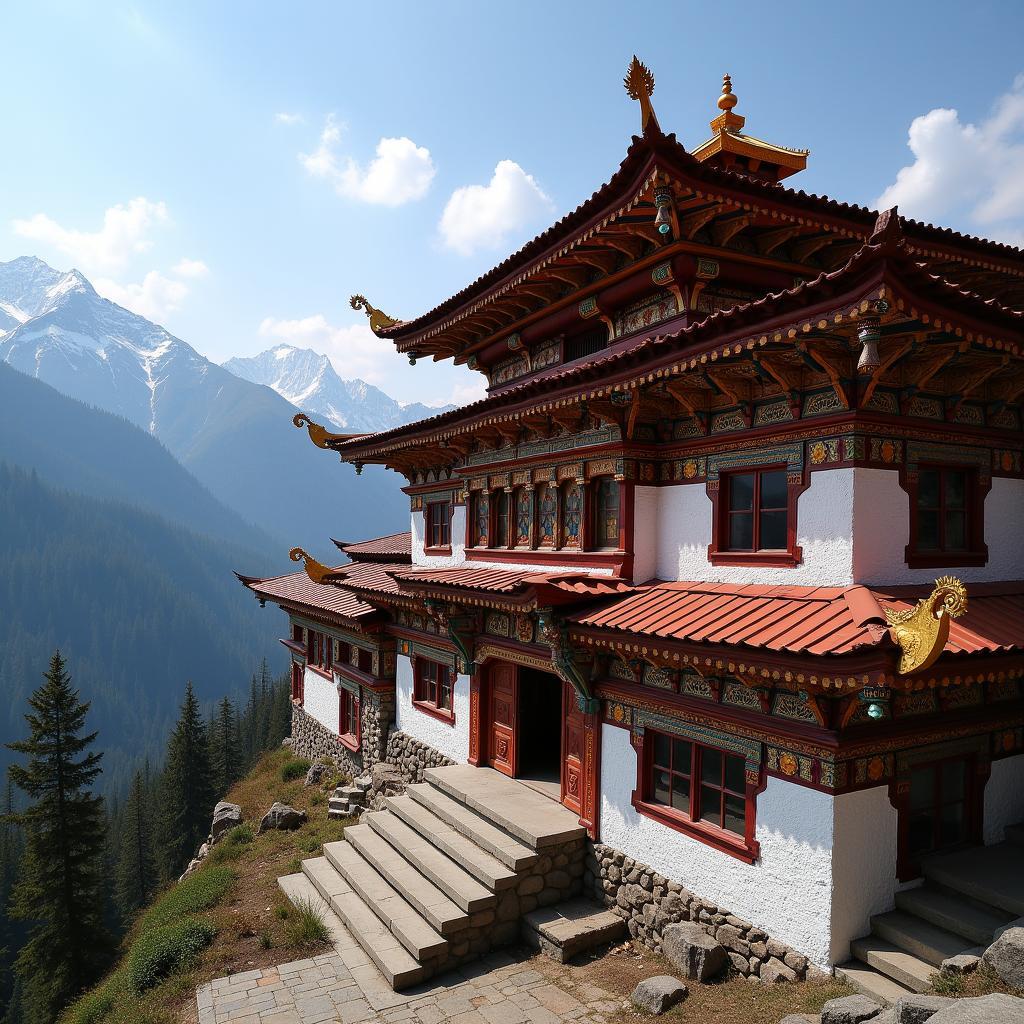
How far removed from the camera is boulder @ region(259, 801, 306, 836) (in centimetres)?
1616

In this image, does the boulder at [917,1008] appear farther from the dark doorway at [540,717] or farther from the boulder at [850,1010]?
the dark doorway at [540,717]

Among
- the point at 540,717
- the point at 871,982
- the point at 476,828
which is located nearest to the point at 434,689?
the point at 540,717

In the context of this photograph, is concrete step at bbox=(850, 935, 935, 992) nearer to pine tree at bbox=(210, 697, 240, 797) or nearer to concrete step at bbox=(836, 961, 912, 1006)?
concrete step at bbox=(836, 961, 912, 1006)

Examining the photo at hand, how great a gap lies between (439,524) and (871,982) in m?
12.0

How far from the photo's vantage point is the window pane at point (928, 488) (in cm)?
829

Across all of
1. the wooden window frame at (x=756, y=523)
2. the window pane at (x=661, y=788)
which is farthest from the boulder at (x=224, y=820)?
the wooden window frame at (x=756, y=523)

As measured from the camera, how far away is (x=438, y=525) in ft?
54.9

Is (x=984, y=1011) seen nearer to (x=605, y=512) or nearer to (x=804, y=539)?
(x=804, y=539)

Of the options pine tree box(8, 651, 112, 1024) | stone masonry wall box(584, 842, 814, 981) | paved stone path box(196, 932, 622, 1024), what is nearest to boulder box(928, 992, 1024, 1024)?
stone masonry wall box(584, 842, 814, 981)

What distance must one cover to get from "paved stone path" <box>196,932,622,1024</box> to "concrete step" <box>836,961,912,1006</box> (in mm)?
2689

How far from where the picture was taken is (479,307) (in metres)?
14.2

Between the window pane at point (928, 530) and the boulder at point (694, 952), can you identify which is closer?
the boulder at point (694, 952)

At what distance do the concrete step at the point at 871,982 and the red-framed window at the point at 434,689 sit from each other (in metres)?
9.12

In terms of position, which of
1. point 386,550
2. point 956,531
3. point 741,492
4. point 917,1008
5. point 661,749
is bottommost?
point 917,1008
